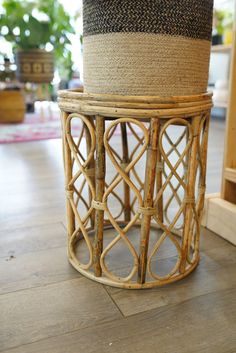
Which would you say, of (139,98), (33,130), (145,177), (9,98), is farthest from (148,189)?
(9,98)

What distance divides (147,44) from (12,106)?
2377mm

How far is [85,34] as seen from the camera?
2.14ft

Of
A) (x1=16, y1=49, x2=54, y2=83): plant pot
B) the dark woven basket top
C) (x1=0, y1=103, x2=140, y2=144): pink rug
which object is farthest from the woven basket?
(x1=16, y1=49, x2=54, y2=83): plant pot

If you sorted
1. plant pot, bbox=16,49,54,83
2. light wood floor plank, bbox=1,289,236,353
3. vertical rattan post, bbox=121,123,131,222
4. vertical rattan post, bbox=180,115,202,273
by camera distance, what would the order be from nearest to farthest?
light wood floor plank, bbox=1,289,236,353, vertical rattan post, bbox=180,115,202,273, vertical rattan post, bbox=121,123,131,222, plant pot, bbox=16,49,54,83

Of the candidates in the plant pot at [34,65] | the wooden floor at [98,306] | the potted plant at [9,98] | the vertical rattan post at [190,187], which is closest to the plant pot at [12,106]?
the potted plant at [9,98]

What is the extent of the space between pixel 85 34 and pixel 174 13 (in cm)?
17

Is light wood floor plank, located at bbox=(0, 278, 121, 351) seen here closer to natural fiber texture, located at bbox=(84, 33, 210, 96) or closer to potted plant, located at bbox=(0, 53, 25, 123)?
natural fiber texture, located at bbox=(84, 33, 210, 96)

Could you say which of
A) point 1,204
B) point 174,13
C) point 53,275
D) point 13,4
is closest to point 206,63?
point 174,13

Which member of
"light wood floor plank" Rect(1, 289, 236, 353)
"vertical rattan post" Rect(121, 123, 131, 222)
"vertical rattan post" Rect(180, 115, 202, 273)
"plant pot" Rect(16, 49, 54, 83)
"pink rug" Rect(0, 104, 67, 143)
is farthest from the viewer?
"plant pot" Rect(16, 49, 54, 83)

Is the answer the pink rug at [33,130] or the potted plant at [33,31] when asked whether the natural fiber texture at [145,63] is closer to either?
the pink rug at [33,130]

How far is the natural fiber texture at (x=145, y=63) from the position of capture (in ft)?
1.91

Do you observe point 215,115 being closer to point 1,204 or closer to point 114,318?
point 1,204

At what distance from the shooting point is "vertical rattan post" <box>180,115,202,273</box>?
64 centimetres

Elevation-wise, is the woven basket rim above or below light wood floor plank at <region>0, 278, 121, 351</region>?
above
